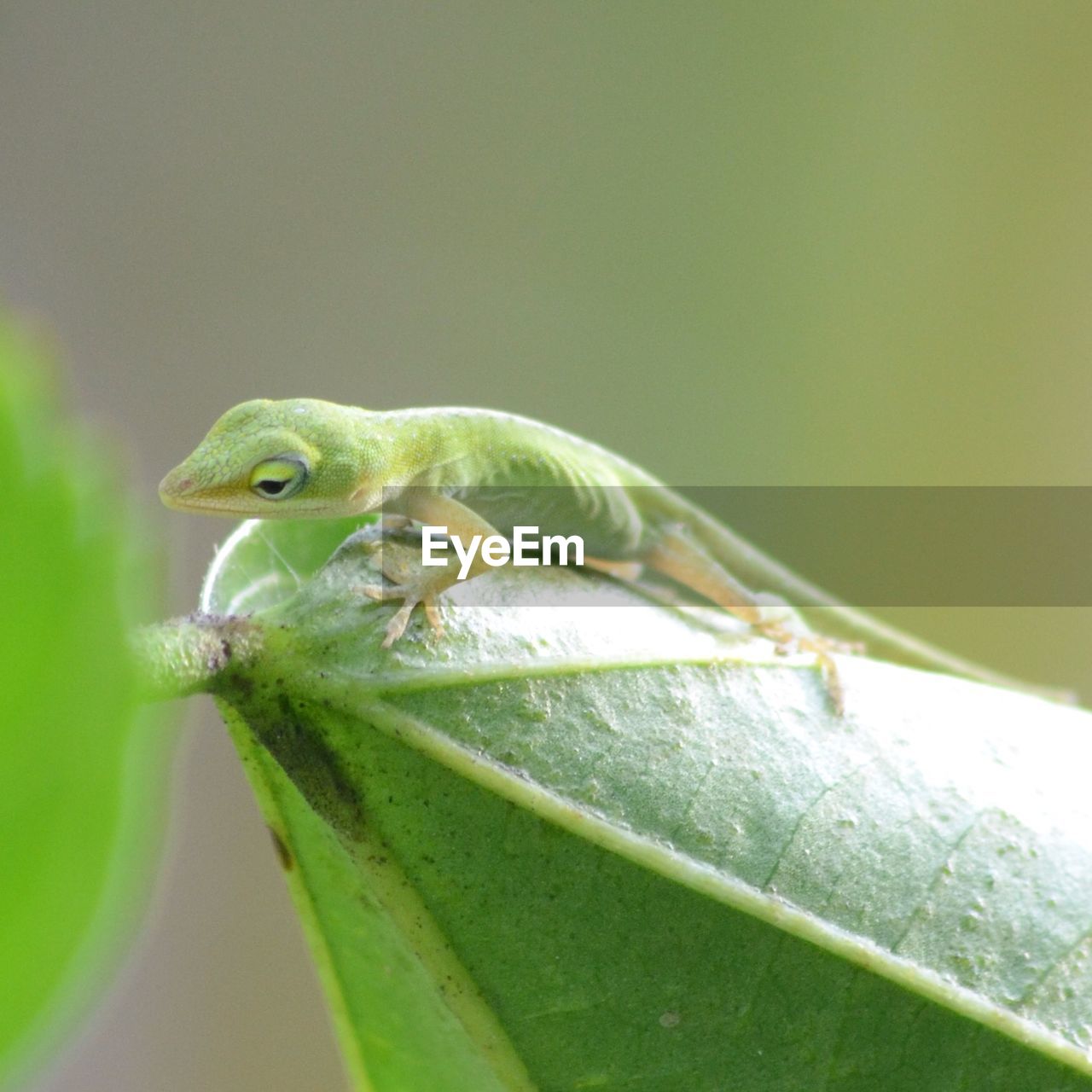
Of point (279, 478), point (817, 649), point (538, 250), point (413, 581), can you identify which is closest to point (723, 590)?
point (817, 649)

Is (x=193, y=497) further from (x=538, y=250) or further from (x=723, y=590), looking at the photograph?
(x=538, y=250)

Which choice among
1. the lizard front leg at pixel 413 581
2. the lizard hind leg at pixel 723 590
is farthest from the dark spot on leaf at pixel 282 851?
the lizard hind leg at pixel 723 590

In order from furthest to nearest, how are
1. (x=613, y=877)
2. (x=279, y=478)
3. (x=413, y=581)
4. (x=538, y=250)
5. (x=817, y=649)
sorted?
(x=538, y=250)
(x=279, y=478)
(x=817, y=649)
(x=413, y=581)
(x=613, y=877)

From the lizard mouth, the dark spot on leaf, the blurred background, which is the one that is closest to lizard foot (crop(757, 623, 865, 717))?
the dark spot on leaf

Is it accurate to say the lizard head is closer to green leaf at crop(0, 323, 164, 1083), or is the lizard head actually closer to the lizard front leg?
the lizard front leg

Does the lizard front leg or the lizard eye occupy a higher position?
the lizard eye

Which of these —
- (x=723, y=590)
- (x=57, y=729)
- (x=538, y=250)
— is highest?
(x=538, y=250)

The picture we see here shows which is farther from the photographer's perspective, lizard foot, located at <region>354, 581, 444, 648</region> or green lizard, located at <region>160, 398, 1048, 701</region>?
green lizard, located at <region>160, 398, 1048, 701</region>

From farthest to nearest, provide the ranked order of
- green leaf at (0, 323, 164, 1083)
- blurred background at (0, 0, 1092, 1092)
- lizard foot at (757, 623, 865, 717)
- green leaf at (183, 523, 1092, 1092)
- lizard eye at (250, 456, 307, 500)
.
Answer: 1. blurred background at (0, 0, 1092, 1092)
2. lizard eye at (250, 456, 307, 500)
3. lizard foot at (757, 623, 865, 717)
4. green leaf at (183, 523, 1092, 1092)
5. green leaf at (0, 323, 164, 1083)
